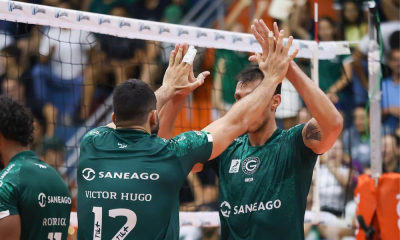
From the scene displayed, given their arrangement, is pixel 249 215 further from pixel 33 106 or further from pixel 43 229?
pixel 33 106

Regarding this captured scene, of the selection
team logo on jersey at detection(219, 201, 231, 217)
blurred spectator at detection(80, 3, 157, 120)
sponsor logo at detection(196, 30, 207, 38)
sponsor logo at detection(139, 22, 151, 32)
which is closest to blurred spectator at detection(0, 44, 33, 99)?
blurred spectator at detection(80, 3, 157, 120)

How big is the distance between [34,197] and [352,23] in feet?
24.9

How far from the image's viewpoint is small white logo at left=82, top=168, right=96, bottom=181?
3.53 metres

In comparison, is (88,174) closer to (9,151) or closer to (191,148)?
(191,148)

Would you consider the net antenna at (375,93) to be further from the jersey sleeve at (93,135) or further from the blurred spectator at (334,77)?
the jersey sleeve at (93,135)

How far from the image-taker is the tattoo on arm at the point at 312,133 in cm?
412

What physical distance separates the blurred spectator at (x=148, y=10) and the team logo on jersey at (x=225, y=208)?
6307 mm

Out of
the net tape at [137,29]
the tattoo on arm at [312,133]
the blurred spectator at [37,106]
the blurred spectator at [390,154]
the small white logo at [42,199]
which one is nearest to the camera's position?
the tattoo on arm at [312,133]

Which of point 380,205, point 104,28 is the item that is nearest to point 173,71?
point 104,28

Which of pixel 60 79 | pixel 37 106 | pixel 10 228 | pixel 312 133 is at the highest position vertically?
pixel 60 79

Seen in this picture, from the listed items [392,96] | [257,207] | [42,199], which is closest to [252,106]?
[257,207]

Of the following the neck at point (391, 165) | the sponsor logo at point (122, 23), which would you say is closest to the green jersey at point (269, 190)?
the sponsor logo at point (122, 23)

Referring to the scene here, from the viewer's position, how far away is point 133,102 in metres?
3.56

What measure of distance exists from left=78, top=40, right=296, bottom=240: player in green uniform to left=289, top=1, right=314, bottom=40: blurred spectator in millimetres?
6674
